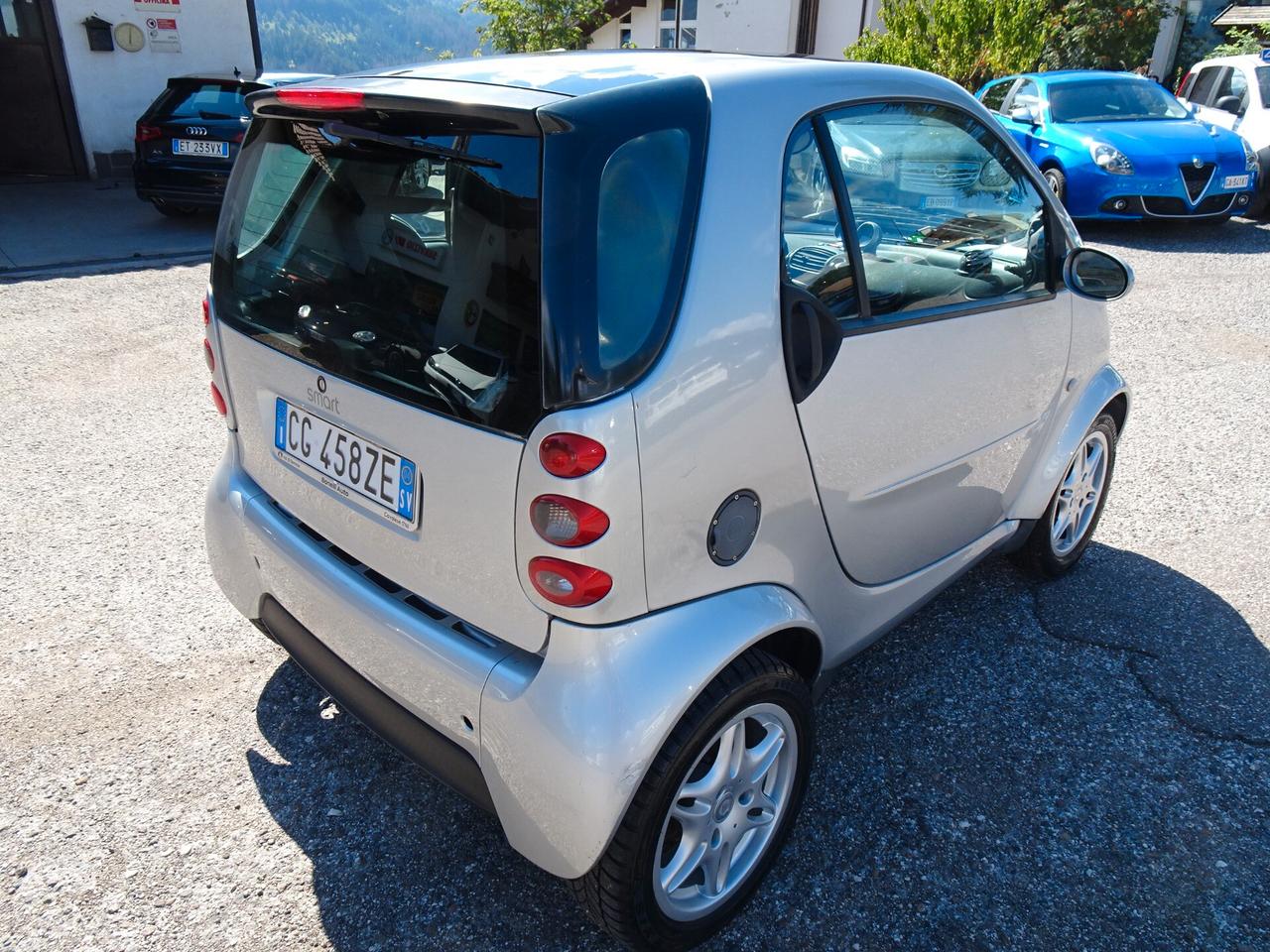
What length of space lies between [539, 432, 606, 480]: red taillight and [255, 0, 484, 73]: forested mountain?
2.21m

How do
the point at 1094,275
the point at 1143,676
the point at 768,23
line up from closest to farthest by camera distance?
the point at 1094,275, the point at 1143,676, the point at 768,23

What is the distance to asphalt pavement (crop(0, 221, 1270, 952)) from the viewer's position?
2.15m

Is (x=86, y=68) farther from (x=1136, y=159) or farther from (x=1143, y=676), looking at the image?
(x=1143, y=676)

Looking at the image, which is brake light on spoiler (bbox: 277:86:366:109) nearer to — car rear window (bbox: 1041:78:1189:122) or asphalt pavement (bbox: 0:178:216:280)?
asphalt pavement (bbox: 0:178:216:280)

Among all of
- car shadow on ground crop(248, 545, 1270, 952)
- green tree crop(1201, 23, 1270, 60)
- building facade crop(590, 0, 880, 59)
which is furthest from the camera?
building facade crop(590, 0, 880, 59)

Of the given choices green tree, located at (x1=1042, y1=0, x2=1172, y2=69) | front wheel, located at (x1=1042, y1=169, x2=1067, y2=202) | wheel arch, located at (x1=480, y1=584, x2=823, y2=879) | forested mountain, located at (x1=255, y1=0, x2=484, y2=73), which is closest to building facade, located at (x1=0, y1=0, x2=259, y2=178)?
forested mountain, located at (x1=255, y1=0, x2=484, y2=73)

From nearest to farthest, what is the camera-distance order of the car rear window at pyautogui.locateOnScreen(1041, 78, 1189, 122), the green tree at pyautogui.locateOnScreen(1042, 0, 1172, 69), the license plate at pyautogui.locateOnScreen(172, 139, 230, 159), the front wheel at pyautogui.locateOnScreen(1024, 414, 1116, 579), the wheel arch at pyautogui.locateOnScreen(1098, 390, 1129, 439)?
the front wheel at pyautogui.locateOnScreen(1024, 414, 1116, 579) < the wheel arch at pyautogui.locateOnScreen(1098, 390, 1129, 439) < the license plate at pyautogui.locateOnScreen(172, 139, 230, 159) < the car rear window at pyautogui.locateOnScreen(1041, 78, 1189, 122) < the green tree at pyautogui.locateOnScreen(1042, 0, 1172, 69)

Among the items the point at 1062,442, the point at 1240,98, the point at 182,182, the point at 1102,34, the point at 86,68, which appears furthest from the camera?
the point at 1102,34

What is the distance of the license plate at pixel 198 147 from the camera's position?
916cm

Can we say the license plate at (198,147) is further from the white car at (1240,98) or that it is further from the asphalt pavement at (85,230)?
the white car at (1240,98)

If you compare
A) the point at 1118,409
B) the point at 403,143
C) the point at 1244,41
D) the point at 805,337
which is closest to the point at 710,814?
the point at 805,337

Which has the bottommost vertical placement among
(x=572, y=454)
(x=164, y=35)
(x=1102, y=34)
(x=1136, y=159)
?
(x=1136, y=159)

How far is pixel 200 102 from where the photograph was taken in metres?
9.30

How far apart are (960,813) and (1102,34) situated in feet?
58.8
